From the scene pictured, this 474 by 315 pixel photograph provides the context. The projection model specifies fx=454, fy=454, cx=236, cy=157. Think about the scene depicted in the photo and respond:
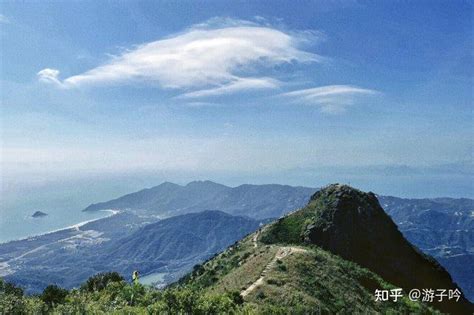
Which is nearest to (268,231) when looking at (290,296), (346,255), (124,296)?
(346,255)

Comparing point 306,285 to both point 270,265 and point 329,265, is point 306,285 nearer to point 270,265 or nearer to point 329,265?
point 270,265

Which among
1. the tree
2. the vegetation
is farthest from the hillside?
the tree

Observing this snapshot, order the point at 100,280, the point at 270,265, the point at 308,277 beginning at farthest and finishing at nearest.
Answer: the point at 100,280 < the point at 270,265 < the point at 308,277

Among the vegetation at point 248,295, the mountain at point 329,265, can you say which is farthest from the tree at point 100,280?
the mountain at point 329,265

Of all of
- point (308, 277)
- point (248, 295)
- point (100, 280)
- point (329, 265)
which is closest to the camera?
point (248, 295)

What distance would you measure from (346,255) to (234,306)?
7681cm

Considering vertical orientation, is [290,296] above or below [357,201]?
below

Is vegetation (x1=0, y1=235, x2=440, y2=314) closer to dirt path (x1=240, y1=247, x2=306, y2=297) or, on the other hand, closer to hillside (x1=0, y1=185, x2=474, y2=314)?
hillside (x1=0, y1=185, x2=474, y2=314)

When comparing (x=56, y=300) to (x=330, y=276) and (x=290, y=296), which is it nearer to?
(x=290, y=296)

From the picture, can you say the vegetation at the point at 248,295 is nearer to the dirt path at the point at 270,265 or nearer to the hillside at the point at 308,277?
the hillside at the point at 308,277

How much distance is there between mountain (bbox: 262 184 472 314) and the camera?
135375mm

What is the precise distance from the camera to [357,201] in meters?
154

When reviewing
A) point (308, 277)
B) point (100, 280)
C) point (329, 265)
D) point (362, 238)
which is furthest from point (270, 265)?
point (362, 238)

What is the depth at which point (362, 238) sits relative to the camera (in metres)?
143
